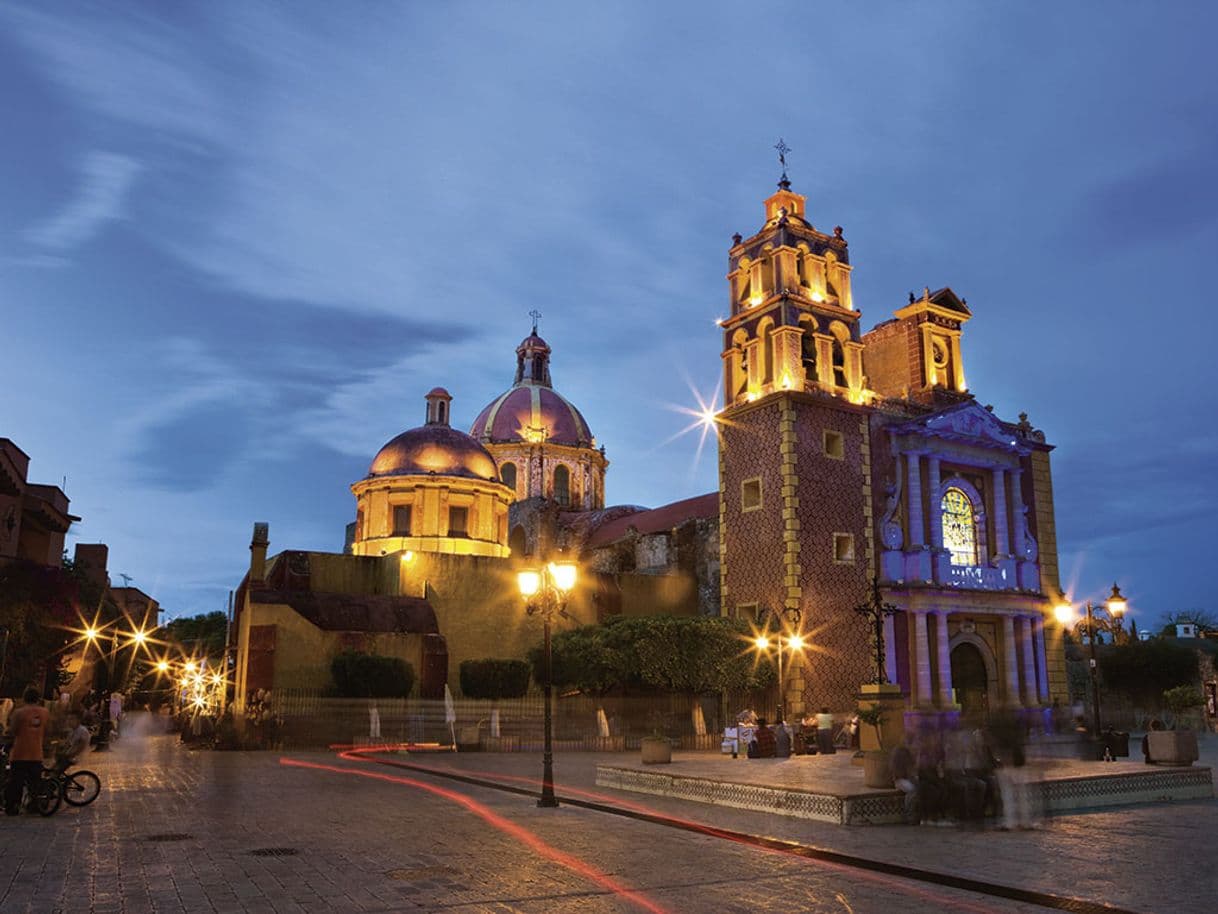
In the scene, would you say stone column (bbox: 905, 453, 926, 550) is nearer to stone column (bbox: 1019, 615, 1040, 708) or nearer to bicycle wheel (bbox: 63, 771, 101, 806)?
stone column (bbox: 1019, 615, 1040, 708)

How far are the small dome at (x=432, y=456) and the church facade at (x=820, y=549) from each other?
6108 mm

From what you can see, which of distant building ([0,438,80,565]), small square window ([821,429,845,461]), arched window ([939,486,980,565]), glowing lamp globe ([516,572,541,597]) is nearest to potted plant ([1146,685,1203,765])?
glowing lamp globe ([516,572,541,597])

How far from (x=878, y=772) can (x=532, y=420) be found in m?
53.1

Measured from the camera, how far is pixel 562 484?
64312 millimetres

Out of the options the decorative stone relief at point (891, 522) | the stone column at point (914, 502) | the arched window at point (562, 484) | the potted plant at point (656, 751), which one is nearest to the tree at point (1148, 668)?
the stone column at point (914, 502)

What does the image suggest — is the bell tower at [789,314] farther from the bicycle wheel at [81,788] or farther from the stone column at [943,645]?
the bicycle wheel at [81,788]

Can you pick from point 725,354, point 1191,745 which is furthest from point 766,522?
point 1191,745

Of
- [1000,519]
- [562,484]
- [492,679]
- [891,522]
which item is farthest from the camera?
[562,484]

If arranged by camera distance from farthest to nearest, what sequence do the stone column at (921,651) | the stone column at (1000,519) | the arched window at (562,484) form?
the arched window at (562,484)
the stone column at (1000,519)
the stone column at (921,651)

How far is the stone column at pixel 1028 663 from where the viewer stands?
36500 millimetres

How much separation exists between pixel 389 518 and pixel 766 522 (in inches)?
796

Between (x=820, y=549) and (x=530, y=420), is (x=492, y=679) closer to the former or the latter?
(x=820, y=549)

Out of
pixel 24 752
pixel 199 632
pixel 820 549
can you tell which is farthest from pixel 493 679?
pixel 199 632

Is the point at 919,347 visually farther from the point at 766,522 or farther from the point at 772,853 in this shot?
the point at 772,853
